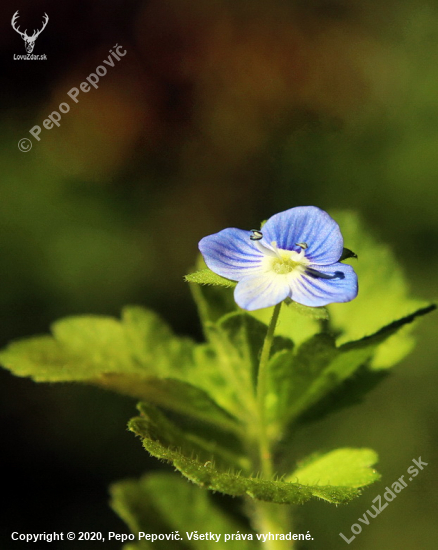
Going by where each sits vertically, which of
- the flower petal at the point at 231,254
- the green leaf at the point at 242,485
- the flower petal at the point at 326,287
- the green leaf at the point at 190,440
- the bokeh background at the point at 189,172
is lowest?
the green leaf at the point at 242,485

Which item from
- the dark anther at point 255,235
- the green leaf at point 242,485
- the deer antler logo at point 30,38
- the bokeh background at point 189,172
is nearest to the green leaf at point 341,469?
the green leaf at point 242,485

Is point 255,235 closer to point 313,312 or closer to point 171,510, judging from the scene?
point 313,312

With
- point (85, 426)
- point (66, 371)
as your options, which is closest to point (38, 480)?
point (85, 426)

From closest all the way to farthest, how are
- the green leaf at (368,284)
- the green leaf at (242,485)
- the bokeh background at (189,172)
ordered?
the green leaf at (242,485)
the green leaf at (368,284)
the bokeh background at (189,172)

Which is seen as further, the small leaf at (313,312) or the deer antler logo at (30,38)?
the deer antler logo at (30,38)

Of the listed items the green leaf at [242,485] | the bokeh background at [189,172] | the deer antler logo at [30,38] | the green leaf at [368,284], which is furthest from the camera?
the deer antler logo at [30,38]

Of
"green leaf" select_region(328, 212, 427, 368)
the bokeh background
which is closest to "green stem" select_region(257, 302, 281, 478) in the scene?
"green leaf" select_region(328, 212, 427, 368)

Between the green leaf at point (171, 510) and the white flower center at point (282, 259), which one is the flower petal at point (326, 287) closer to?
the white flower center at point (282, 259)

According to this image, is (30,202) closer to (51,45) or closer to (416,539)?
(51,45)
